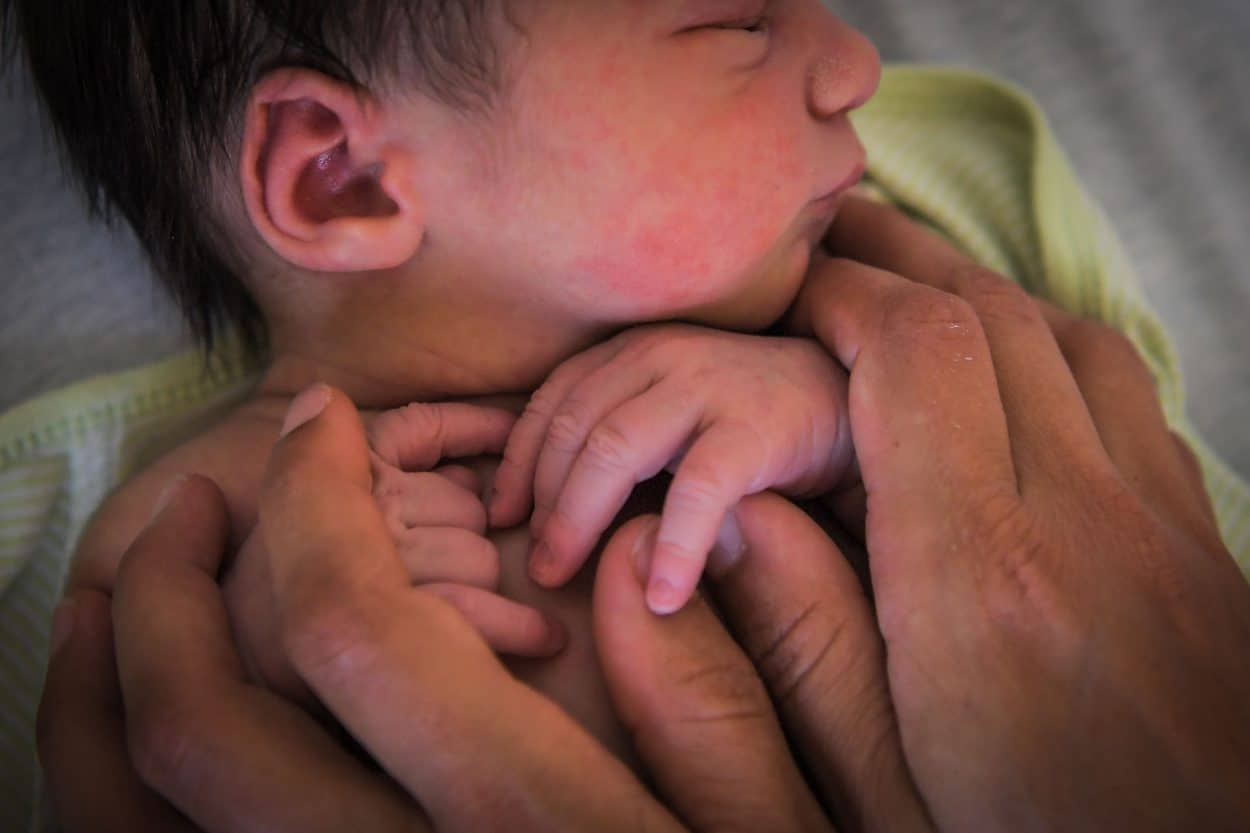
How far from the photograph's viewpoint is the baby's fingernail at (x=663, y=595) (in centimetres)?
77

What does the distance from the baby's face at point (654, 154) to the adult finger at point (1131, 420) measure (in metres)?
0.31

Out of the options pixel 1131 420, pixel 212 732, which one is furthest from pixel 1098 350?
pixel 212 732

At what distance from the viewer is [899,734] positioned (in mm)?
768

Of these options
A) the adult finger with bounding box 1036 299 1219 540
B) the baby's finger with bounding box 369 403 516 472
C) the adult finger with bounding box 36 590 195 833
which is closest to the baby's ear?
the baby's finger with bounding box 369 403 516 472

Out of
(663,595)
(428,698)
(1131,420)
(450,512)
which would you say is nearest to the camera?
(428,698)

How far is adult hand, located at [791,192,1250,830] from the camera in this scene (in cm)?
Result: 69

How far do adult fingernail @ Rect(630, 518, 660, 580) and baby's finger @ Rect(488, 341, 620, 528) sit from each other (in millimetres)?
130

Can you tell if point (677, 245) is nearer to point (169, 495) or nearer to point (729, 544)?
point (729, 544)

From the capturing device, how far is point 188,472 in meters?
0.99

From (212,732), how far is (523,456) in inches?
12.7

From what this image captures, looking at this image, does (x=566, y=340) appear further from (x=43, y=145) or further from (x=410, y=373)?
(x=43, y=145)

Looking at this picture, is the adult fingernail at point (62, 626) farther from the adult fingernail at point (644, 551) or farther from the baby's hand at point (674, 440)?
the adult fingernail at point (644, 551)

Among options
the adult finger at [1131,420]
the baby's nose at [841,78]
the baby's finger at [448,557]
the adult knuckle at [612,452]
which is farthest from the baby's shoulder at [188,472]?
the adult finger at [1131,420]

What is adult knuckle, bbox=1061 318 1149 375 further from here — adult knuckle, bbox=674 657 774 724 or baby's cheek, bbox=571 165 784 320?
adult knuckle, bbox=674 657 774 724
